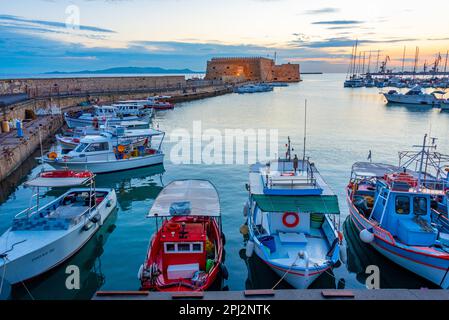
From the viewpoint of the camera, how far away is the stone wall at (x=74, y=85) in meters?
55.7

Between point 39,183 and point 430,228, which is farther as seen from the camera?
point 39,183

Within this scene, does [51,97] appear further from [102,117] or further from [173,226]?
[173,226]

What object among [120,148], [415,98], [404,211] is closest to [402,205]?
[404,211]

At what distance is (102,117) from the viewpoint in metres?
39.3

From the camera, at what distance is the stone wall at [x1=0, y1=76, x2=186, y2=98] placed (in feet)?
183

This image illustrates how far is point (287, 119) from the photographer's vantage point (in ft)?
180

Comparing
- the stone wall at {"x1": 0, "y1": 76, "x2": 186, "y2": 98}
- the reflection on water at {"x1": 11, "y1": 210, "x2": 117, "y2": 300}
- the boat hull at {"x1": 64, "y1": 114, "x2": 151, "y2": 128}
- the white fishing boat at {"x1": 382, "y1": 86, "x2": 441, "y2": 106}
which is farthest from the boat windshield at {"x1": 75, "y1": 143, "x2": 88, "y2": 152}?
the white fishing boat at {"x1": 382, "y1": 86, "x2": 441, "y2": 106}

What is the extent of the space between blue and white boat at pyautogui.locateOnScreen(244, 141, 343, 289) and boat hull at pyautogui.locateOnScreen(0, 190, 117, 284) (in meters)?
6.66

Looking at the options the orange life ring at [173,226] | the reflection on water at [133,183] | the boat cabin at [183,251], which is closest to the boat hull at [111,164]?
the reflection on water at [133,183]

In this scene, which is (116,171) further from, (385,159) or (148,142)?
(385,159)

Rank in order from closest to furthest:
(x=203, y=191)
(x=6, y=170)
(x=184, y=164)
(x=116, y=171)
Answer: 1. (x=203, y=191)
2. (x=6, y=170)
3. (x=116, y=171)
4. (x=184, y=164)

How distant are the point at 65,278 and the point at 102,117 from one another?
2971 cm
